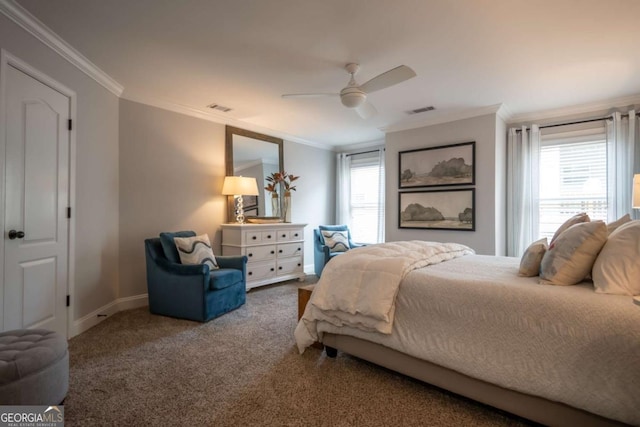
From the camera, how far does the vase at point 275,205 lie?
5.38 meters

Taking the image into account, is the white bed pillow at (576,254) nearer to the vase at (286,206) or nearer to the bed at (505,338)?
the bed at (505,338)

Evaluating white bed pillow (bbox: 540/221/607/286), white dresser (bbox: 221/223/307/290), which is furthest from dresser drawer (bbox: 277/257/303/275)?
white bed pillow (bbox: 540/221/607/286)

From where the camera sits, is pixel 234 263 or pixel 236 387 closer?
pixel 236 387

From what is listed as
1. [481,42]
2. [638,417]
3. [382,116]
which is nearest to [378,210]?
[382,116]

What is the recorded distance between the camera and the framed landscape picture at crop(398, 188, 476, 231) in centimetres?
448

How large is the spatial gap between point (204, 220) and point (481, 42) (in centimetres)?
388

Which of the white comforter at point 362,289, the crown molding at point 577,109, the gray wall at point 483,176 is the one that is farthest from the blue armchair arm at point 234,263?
the crown molding at point 577,109

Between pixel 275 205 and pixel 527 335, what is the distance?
432 centimetres

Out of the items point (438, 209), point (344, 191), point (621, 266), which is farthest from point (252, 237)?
point (621, 266)

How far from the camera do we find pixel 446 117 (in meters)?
4.60

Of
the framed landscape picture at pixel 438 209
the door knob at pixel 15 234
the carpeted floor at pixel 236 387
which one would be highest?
the framed landscape picture at pixel 438 209

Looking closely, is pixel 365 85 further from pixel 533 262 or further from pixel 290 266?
pixel 290 266

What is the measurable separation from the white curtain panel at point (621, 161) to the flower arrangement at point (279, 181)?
441cm

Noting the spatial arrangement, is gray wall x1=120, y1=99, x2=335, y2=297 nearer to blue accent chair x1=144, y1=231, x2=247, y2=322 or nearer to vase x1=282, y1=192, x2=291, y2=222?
blue accent chair x1=144, y1=231, x2=247, y2=322
